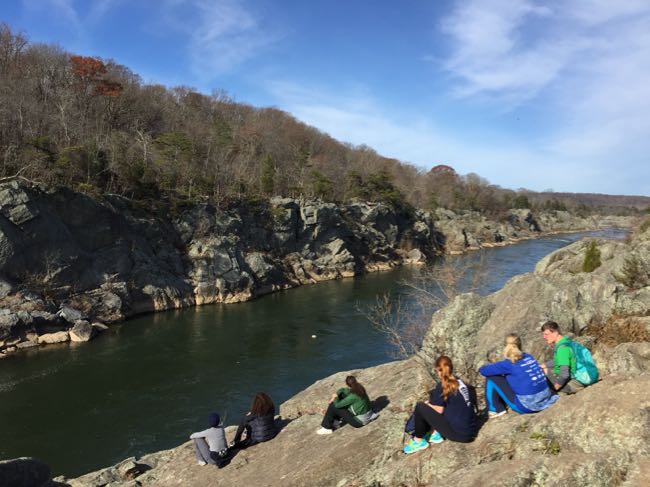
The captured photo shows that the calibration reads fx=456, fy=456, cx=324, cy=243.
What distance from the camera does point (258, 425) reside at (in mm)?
10711

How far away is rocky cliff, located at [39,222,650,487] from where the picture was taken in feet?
19.4

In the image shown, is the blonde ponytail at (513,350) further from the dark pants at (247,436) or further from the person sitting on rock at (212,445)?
Result: the person sitting on rock at (212,445)

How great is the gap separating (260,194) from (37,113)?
2446 cm

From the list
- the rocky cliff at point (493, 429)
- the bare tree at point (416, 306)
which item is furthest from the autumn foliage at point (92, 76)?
the rocky cliff at point (493, 429)

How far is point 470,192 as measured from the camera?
124 metres

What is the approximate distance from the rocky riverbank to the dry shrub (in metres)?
29.2

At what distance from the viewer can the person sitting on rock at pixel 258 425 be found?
→ 35.0 ft

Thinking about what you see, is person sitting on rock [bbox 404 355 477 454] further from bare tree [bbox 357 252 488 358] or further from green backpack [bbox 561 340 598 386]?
bare tree [bbox 357 252 488 358]

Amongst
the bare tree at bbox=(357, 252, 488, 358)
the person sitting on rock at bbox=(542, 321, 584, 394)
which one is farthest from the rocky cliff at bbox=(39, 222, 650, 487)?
the bare tree at bbox=(357, 252, 488, 358)

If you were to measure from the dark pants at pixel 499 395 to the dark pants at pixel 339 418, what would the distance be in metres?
2.87

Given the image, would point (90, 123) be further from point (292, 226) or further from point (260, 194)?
point (292, 226)

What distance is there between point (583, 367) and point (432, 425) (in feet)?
8.79

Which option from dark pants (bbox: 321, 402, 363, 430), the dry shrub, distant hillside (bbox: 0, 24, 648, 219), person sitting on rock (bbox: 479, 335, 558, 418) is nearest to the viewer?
person sitting on rock (bbox: 479, 335, 558, 418)

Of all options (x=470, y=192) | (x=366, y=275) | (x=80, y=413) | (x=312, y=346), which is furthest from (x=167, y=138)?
(x=470, y=192)
